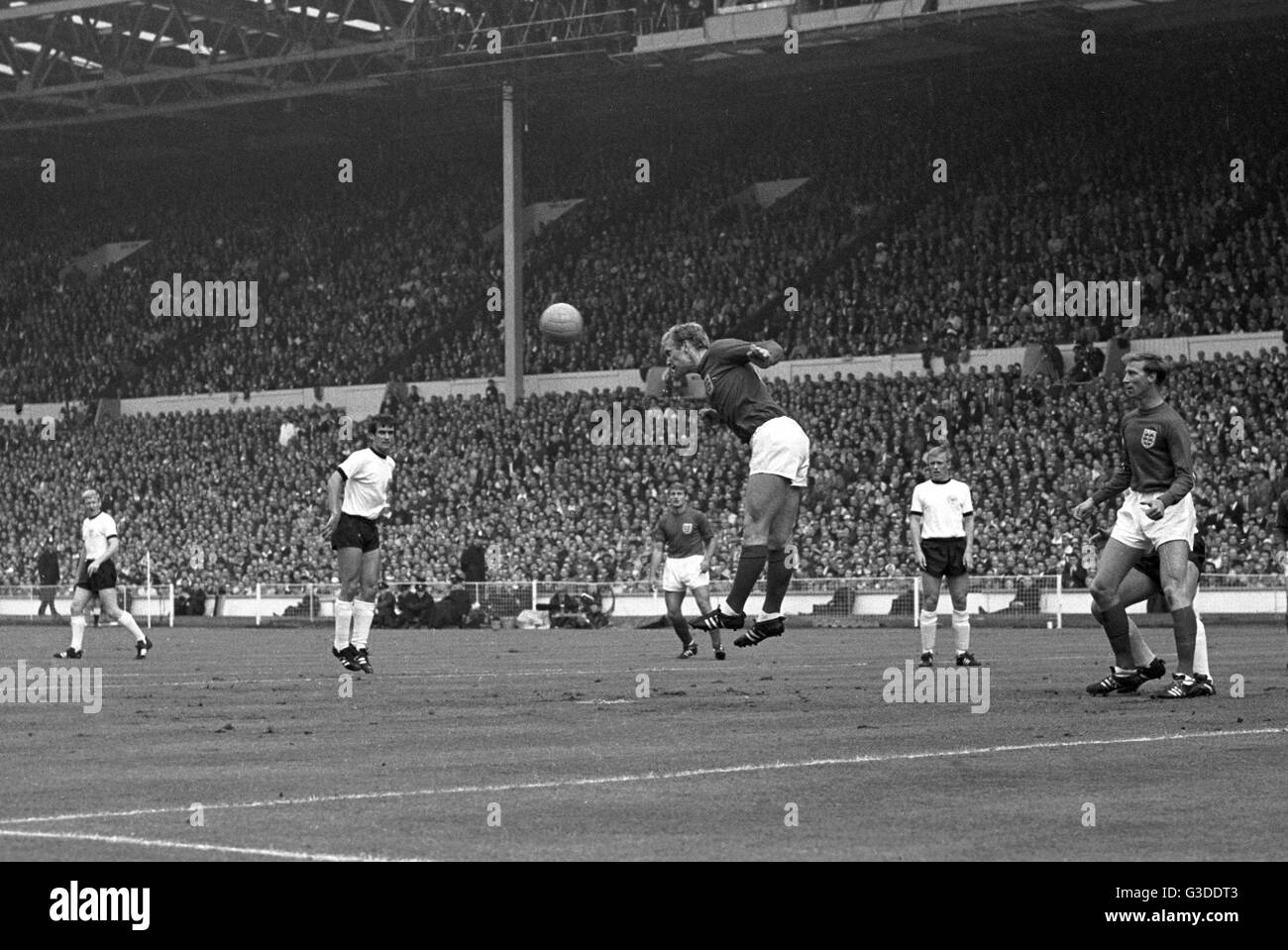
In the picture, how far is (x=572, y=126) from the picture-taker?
59.6 m

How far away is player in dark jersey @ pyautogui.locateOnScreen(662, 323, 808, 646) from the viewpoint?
13336 millimetres

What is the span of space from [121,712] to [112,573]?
11508 millimetres

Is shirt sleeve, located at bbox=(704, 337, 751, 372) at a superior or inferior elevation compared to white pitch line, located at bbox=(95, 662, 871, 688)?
superior

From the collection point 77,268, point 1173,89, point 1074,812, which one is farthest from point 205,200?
point 1074,812

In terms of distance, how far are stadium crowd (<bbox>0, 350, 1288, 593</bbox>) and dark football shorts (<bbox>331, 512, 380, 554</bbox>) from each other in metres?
20.8

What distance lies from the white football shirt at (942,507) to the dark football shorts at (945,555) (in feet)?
0.19

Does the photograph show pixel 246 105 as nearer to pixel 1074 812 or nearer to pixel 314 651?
pixel 314 651

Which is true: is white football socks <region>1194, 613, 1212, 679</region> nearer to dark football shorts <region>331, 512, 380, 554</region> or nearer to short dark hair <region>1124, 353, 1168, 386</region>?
short dark hair <region>1124, 353, 1168, 386</region>

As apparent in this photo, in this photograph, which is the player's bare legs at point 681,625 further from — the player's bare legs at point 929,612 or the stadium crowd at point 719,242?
the stadium crowd at point 719,242

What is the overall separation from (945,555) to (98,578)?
10.4 metres

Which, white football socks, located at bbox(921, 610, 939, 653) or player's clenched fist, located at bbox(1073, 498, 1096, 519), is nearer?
player's clenched fist, located at bbox(1073, 498, 1096, 519)

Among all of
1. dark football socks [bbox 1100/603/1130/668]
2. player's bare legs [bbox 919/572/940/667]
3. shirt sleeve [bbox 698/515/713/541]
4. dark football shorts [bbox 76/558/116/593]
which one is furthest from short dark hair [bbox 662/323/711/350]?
dark football shorts [bbox 76/558/116/593]

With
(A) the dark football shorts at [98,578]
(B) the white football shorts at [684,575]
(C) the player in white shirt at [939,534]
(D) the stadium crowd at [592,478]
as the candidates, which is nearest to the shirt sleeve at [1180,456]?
(C) the player in white shirt at [939,534]

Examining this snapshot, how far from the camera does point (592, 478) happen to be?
45406 millimetres
